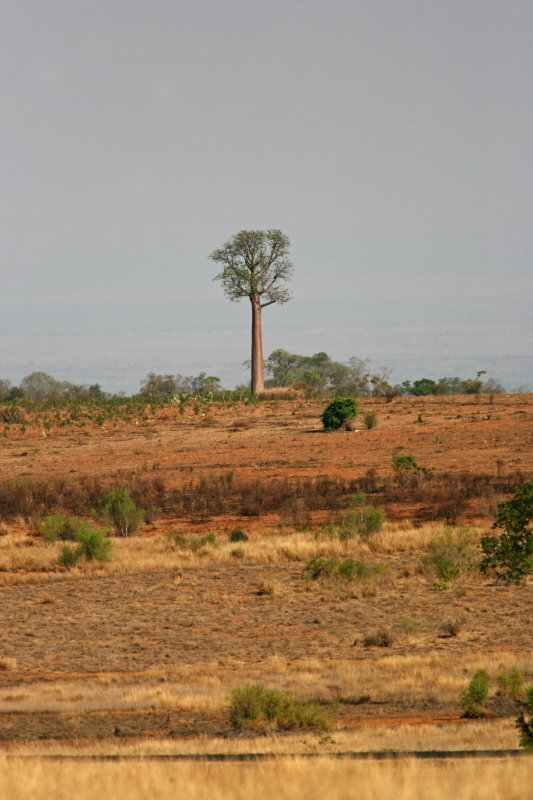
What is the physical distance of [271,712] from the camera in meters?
8.89

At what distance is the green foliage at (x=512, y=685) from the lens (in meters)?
9.50

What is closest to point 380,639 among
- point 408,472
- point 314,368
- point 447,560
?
point 447,560

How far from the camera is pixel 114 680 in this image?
1119 cm

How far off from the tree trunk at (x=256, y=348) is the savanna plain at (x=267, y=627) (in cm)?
2795

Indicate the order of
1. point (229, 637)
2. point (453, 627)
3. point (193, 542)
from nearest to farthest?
point (453, 627) → point (229, 637) → point (193, 542)

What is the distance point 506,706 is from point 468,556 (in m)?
7.79

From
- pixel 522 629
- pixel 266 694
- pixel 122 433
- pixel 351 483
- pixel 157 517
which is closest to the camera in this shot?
pixel 266 694

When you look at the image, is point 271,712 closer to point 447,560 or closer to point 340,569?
point 340,569

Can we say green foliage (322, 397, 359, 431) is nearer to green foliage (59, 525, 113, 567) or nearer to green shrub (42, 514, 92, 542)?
green shrub (42, 514, 92, 542)

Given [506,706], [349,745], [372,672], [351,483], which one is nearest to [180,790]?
[349,745]

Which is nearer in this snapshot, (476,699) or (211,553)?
(476,699)

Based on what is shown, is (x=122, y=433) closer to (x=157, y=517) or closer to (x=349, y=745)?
(x=157, y=517)

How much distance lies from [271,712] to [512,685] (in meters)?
2.91

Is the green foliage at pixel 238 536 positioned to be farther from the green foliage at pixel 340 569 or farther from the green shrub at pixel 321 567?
→ the green shrub at pixel 321 567
